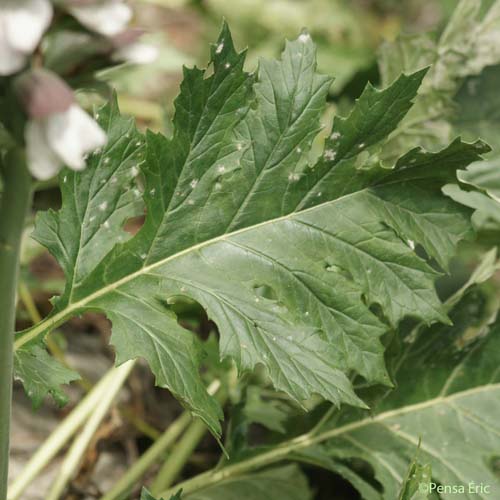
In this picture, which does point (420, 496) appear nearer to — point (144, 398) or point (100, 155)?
point (100, 155)

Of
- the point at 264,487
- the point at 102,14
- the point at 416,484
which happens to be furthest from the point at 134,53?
the point at 264,487

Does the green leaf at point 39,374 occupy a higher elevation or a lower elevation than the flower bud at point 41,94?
lower

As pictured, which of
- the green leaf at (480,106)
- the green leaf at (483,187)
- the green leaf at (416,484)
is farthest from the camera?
the green leaf at (480,106)

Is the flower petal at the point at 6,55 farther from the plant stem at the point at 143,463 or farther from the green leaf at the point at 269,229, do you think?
the plant stem at the point at 143,463

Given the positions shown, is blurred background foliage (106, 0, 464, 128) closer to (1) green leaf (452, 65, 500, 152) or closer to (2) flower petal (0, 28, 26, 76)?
(1) green leaf (452, 65, 500, 152)

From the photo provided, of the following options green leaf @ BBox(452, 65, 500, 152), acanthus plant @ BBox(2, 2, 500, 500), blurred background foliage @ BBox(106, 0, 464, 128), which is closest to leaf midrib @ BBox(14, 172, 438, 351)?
acanthus plant @ BBox(2, 2, 500, 500)

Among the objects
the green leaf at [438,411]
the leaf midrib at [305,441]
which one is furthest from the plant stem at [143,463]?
the green leaf at [438,411]

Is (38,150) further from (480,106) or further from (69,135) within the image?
(480,106)

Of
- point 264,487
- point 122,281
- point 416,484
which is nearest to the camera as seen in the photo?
point 416,484
